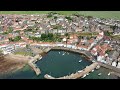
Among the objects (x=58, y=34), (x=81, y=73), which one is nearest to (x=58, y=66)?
(x=81, y=73)

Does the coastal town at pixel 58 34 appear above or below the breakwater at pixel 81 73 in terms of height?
above

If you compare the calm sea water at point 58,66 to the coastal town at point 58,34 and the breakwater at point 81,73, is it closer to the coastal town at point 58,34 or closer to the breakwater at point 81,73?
the breakwater at point 81,73

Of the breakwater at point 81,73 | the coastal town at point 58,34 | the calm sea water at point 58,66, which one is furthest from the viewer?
the coastal town at point 58,34

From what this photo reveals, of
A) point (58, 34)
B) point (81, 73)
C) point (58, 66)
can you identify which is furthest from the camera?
point (58, 34)

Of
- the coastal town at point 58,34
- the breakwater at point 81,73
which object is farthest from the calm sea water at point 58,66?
the coastal town at point 58,34

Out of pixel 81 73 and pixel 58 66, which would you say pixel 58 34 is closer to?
pixel 58 66

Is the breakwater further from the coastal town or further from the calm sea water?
the coastal town
